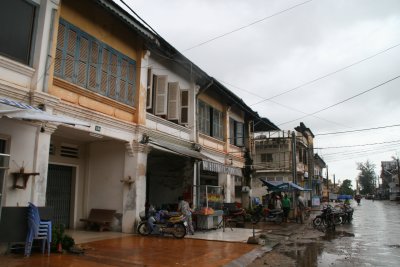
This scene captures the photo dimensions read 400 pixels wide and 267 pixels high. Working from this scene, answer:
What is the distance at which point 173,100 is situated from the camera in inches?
621

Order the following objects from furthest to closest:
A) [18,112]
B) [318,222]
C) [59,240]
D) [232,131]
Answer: [232,131] < [318,222] < [59,240] < [18,112]

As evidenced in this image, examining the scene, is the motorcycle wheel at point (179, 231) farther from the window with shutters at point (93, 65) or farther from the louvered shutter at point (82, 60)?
the louvered shutter at point (82, 60)

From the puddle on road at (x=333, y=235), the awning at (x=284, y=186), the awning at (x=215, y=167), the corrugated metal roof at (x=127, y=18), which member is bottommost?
the puddle on road at (x=333, y=235)

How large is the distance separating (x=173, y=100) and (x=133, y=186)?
458 centimetres

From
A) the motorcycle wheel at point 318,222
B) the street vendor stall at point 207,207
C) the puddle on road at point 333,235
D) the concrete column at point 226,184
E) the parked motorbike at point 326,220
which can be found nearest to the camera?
the puddle on road at point 333,235

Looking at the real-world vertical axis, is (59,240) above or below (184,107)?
below

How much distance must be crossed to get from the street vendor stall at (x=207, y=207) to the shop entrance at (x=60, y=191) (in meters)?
4.82

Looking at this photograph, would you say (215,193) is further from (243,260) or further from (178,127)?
(243,260)

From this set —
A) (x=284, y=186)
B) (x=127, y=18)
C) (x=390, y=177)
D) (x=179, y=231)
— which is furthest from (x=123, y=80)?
(x=390, y=177)

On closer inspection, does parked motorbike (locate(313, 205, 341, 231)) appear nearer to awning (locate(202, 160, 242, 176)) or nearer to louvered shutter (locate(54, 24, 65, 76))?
awning (locate(202, 160, 242, 176))

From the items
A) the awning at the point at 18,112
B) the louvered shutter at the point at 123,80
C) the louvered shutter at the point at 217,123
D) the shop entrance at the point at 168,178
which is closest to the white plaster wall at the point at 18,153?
the awning at the point at 18,112

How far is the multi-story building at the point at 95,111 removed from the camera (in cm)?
877

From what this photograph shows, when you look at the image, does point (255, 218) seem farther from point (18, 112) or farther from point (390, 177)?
point (390, 177)

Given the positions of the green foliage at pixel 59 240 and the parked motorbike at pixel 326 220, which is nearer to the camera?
the green foliage at pixel 59 240
